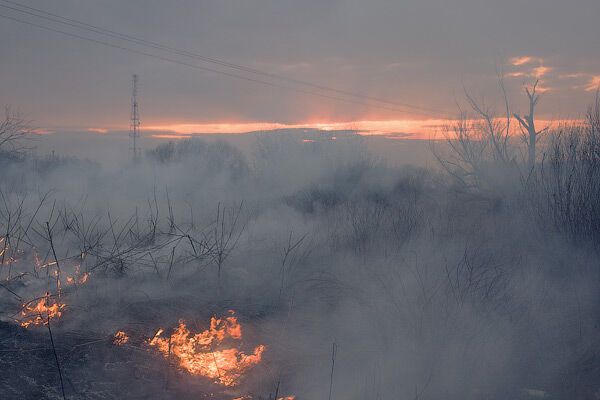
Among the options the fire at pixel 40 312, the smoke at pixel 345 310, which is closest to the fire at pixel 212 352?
the smoke at pixel 345 310

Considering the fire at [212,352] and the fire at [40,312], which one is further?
the fire at [40,312]

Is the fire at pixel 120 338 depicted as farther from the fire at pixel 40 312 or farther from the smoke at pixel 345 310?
the fire at pixel 40 312

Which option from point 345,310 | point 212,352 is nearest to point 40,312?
point 212,352

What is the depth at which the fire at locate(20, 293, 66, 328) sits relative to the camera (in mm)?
6070

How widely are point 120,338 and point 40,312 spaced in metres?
1.33

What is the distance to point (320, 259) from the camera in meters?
9.87

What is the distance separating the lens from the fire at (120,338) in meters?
5.72

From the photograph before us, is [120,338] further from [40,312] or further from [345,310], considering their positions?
[345,310]

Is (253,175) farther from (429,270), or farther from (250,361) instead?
(250,361)

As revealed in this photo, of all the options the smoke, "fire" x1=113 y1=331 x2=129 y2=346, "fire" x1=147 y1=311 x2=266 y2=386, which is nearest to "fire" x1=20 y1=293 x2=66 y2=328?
the smoke

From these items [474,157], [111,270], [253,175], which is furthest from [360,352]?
[253,175]

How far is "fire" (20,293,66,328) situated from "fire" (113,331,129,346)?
2.96 ft

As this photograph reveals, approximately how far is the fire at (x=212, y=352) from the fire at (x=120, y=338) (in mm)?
281

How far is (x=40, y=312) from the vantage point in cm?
636
